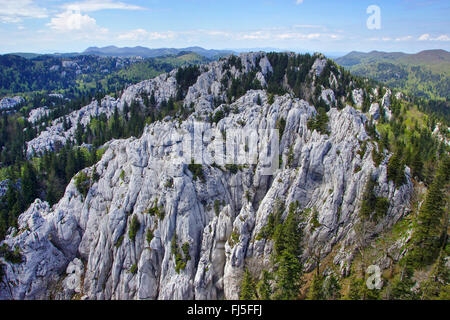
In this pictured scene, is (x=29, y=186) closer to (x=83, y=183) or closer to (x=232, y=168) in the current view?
(x=83, y=183)

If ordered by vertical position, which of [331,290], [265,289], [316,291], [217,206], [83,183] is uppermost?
[83,183]

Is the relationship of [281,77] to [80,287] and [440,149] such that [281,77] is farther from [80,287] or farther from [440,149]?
[80,287]

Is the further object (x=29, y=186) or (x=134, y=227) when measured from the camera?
(x=29, y=186)

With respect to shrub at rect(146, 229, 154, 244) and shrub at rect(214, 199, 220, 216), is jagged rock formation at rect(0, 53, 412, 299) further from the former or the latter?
shrub at rect(214, 199, 220, 216)

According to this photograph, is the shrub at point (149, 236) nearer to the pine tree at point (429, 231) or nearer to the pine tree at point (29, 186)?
the pine tree at point (429, 231)

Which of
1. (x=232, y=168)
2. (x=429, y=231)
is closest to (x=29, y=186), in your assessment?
(x=232, y=168)

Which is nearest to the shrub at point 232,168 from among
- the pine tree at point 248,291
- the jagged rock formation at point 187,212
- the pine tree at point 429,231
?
the jagged rock formation at point 187,212

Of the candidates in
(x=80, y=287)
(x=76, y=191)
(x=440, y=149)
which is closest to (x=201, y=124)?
(x=76, y=191)

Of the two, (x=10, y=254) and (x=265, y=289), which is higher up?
(x=265, y=289)

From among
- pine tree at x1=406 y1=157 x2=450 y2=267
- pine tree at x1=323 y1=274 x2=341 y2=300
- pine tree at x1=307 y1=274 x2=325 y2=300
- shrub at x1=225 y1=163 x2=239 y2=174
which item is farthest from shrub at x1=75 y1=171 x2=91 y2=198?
pine tree at x1=406 y1=157 x2=450 y2=267
